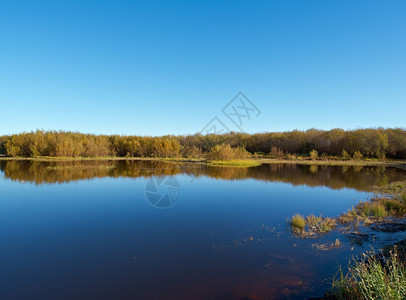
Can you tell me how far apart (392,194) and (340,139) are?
3285 centimetres

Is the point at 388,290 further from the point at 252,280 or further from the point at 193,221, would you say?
the point at 193,221

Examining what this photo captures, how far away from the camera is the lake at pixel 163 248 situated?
4.47 metres

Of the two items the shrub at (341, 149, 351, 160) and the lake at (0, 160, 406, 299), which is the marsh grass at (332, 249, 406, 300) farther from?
the shrub at (341, 149, 351, 160)

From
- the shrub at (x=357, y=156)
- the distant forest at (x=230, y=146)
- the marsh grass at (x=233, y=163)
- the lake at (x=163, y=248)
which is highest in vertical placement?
the distant forest at (x=230, y=146)

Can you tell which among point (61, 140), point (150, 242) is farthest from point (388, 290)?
point (61, 140)

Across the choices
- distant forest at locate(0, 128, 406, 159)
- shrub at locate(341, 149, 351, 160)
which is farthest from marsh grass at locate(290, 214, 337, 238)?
shrub at locate(341, 149, 351, 160)

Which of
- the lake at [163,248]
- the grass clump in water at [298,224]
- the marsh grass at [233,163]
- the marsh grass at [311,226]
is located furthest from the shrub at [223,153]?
the grass clump in water at [298,224]

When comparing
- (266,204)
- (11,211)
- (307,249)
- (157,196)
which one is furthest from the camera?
(157,196)

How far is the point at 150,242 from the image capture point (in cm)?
641

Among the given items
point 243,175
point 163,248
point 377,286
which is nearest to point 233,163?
point 243,175

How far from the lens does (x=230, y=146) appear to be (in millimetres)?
38969

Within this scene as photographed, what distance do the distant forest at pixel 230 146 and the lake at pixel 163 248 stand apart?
23.0 m

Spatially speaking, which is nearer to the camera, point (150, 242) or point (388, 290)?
point (388, 290)

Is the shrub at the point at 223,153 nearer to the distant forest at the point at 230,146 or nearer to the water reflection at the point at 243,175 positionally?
the distant forest at the point at 230,146
